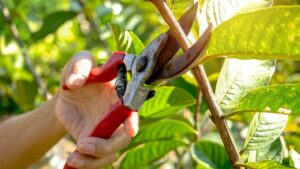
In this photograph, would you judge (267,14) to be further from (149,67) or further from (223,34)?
(149,67)

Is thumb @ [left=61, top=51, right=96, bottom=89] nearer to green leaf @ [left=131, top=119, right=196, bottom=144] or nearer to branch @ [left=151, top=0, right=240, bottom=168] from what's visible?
green leaf @ [left=131, top=119, right=196, bottom=144]

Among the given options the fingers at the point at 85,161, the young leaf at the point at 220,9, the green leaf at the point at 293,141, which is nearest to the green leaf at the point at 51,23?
the green leaf at the point at 293,141

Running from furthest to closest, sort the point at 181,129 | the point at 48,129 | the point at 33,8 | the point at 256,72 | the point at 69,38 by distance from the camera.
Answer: the point at 69,38 → the point at 33,8 → the point at 48,129 → the point at 181,129 → the point at 256,72

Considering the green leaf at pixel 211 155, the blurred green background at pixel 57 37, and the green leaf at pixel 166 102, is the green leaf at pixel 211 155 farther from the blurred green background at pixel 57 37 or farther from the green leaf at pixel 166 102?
the blurred green background at pixel 57 37

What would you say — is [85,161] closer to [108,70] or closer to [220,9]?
[108,70]

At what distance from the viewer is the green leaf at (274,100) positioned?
943mm

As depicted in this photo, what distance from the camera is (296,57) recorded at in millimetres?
841

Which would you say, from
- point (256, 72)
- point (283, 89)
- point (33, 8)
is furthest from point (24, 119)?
point (33, 8)

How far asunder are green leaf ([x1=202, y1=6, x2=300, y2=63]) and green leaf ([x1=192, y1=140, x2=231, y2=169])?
0.51 metres

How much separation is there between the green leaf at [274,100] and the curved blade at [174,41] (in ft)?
0.46

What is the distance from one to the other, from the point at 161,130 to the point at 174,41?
0.53 meters

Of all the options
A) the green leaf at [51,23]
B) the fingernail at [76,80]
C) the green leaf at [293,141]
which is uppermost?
the fingernail at [76,80]

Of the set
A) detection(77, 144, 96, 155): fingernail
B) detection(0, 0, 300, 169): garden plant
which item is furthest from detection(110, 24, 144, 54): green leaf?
detection(77, 144, 96, 155): fingernail

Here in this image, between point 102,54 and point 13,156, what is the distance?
750mm
